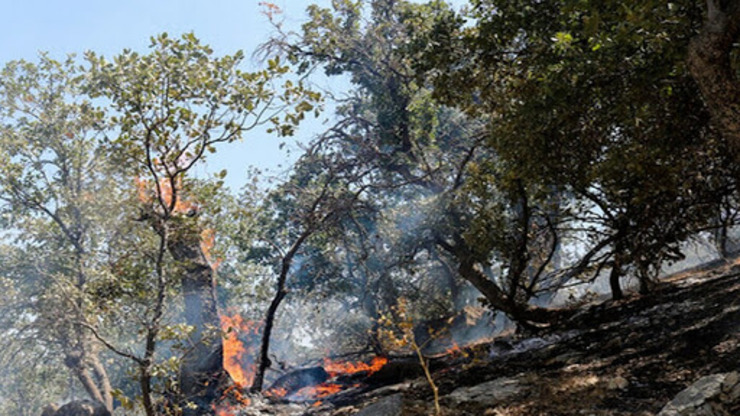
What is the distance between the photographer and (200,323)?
11.5 meters

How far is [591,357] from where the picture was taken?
701 cm

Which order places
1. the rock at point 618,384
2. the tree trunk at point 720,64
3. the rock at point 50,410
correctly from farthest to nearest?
1. the rock at point 50,410
2. the rock at point 618,384
3. the tree trunk at point 720,64

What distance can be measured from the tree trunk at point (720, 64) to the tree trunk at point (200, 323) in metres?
9.41

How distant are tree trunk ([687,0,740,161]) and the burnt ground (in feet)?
8.07

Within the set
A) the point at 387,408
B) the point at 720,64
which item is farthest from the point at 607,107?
the point at 387,408

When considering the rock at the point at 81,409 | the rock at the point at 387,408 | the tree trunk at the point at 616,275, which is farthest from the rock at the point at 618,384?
the rock at the point at 81,409

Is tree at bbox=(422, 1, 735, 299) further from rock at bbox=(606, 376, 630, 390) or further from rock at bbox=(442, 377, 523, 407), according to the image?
rock at bbox=(442, 377, 523, 407)

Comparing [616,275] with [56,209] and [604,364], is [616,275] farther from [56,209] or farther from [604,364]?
[56,209]

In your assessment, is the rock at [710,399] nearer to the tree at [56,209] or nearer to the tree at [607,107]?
the tree at [607,107]

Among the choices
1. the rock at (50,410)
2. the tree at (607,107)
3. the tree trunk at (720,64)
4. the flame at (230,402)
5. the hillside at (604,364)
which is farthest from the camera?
the rock at (50,410)

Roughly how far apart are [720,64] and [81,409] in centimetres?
1927

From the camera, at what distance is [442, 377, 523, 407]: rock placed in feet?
20.2

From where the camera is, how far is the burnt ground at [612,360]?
507 centimetres

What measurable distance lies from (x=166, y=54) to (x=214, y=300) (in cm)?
697
